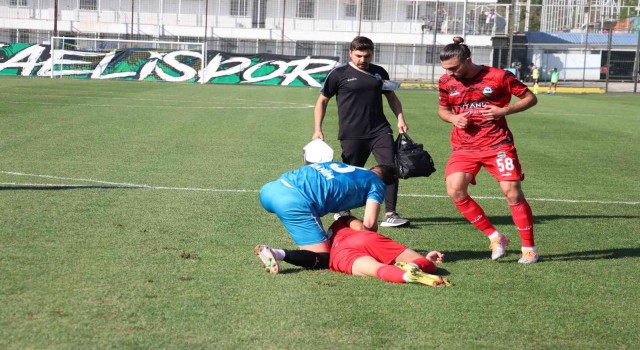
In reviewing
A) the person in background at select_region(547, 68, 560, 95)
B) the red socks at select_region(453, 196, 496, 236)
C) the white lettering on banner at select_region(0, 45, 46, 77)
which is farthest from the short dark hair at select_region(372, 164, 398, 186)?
the person in background at select_region(547, 68, 560, 95)

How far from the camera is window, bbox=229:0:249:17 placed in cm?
7094

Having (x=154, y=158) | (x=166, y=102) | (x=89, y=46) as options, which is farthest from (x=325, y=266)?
(x=89, y=46)

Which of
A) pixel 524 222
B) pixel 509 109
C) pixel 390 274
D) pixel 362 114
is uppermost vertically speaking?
pixel 509 109

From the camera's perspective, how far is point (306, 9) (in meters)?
70.9

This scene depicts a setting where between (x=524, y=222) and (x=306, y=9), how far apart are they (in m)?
64.2

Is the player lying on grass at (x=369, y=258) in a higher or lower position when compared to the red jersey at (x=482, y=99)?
lower

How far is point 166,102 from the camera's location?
1177 inches

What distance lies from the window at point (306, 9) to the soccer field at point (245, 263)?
5407 centimetres

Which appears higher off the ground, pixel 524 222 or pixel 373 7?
pixel 373 7

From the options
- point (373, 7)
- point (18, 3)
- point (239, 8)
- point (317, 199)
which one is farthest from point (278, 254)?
point (18, 3)

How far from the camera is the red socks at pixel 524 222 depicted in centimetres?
809

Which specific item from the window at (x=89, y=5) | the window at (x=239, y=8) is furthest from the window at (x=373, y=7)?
the window at (x=89, y=5)

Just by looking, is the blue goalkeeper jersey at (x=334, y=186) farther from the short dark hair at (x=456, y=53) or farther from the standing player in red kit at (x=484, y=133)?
the short dark hair at (x=456, y=53)

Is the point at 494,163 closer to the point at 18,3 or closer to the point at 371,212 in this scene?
the point at 371,212
